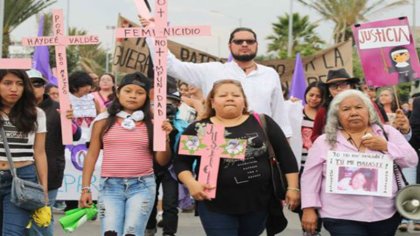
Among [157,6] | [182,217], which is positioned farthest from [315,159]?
[182,217]

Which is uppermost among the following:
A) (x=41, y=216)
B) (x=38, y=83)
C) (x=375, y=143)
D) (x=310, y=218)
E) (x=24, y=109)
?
(x=38, y=83)

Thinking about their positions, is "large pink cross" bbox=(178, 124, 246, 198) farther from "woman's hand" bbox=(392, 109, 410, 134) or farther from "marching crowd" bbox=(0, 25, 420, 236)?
"woman's hand" bbox=(392, 109, 410, 134)

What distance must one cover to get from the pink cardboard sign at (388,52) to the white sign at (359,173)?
312cm

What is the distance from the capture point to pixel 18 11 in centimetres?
3077

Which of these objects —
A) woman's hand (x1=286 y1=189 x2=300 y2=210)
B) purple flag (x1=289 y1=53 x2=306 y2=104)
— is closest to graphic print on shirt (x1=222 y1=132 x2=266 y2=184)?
woman's hand (x1=286 y1=189 x2=300 y2=210)

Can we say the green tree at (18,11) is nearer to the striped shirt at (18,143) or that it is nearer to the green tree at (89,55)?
the green tree at (89,55)

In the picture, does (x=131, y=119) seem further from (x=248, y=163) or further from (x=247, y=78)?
(x=248, y=163)

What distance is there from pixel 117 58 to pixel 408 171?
4938 mm

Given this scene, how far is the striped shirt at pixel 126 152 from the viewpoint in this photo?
5.55 m

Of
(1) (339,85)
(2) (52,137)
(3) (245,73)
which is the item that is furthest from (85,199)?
(1) (339,85)

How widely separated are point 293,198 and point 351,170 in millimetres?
438

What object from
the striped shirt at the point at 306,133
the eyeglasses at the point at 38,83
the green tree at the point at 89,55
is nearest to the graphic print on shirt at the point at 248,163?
the eyeglasses at the point at 38,83

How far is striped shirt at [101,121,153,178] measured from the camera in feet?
18.2

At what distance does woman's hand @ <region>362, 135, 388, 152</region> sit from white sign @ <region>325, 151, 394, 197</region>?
1.9 inches
